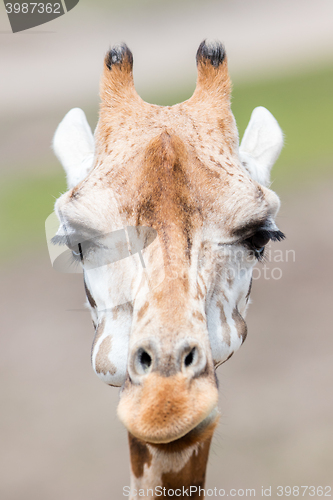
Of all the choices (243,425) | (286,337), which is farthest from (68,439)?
(286,337)

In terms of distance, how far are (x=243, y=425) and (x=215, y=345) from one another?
581 cm

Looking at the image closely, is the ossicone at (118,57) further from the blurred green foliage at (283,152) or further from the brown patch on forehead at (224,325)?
the blurred green foliage at (283,152)

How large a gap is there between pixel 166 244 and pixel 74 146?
5.73 ft

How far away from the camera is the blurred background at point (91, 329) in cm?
735

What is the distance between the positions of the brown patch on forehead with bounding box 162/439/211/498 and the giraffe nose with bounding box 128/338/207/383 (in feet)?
1.73

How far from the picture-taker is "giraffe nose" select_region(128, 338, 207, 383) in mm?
1941

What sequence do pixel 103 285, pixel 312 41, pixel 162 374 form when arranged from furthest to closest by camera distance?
pixel 312 41 → pixel 103 285 → pixel 162 374

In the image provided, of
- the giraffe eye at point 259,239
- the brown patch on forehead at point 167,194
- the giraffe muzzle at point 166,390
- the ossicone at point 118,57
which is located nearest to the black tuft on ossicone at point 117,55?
the ossicone at point 118,57

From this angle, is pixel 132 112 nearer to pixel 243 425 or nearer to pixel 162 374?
pixel 162 374

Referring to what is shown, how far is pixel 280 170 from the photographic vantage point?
46.5 ft

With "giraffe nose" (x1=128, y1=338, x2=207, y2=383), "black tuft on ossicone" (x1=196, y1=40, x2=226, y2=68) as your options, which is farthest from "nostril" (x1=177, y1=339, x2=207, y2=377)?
"black tuft on ossicone" (x1=196, y1=40, x2=226, y2=68)

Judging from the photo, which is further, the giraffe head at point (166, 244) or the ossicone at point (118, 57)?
the ossicone at point (118, 57)

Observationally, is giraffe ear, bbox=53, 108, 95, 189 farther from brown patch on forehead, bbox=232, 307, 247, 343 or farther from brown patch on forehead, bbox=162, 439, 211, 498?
brown patch on forehead, bbox=162, 439, 211, 498

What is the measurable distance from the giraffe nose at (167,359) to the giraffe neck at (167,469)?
299mm
